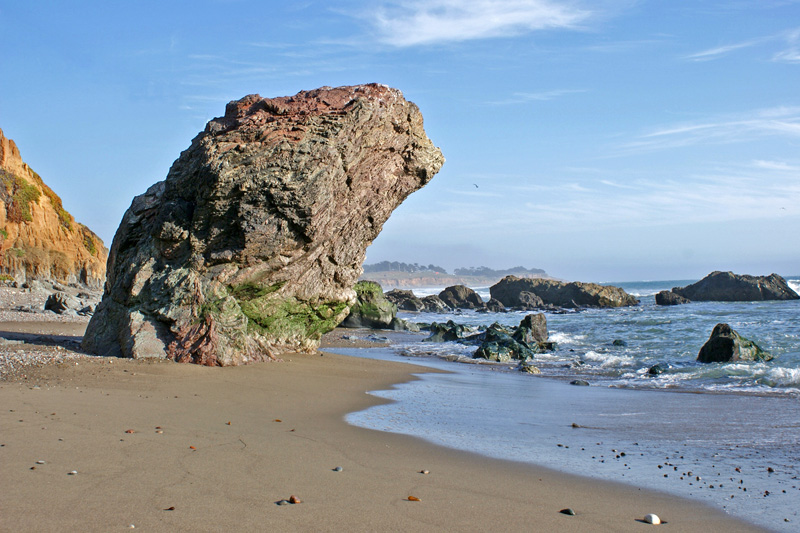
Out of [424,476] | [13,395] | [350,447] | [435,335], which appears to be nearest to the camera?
[424,476]

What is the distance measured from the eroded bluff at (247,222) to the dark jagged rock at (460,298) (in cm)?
3785

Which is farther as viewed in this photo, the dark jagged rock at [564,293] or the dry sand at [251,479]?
the dark jagged rock at [564,293]

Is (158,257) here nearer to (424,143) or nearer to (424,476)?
(424,143)

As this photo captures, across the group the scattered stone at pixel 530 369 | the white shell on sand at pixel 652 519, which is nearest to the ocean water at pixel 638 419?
the scattered stone at pixel 530 369

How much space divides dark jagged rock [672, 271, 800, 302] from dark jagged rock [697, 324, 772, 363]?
1468 inches

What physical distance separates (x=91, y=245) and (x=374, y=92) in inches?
1236

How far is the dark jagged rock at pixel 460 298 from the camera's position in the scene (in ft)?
161

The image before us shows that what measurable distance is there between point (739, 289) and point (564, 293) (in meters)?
13.8

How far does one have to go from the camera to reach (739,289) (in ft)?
155

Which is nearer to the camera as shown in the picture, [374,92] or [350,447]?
[350,447]

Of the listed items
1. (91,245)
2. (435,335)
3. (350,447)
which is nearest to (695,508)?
(350,447)

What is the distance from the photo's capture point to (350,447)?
526cm

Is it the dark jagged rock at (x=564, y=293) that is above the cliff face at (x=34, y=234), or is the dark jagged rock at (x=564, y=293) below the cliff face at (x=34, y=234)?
below

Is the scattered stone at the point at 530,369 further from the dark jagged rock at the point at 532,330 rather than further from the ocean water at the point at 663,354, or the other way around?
the dark jagged rock at the point at 532,330
